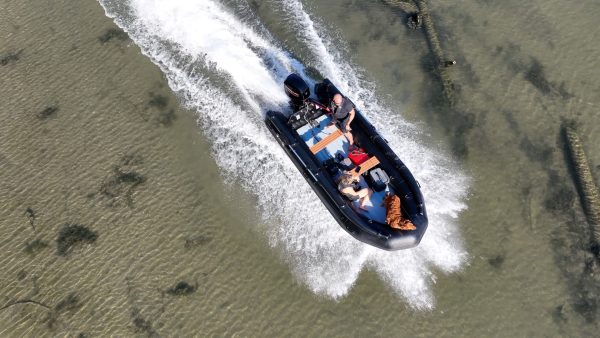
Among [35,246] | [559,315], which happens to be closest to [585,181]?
[559,315]

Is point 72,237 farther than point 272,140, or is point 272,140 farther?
point 272,140

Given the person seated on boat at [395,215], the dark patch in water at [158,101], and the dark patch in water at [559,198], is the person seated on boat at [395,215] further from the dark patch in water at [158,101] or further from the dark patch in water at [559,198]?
the dark patch in water at [158,101]

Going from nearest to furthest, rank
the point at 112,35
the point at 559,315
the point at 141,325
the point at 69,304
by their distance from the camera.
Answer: the point at 559,315 < the point at 141,325 < the point at 69,304 < the point at 112,35

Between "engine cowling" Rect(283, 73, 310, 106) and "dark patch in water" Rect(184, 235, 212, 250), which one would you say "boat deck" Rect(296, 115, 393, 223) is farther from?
"dark patch in water" Rect(184, 235, 212, 250)

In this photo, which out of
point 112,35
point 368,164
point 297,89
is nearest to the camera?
point 368,164

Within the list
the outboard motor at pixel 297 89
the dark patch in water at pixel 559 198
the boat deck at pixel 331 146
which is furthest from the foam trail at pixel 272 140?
the dark patch in water at pixel 559 198

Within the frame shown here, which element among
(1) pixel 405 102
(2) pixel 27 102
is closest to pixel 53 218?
(2) pixel 27 102

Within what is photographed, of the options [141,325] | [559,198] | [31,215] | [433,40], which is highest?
[433,40]

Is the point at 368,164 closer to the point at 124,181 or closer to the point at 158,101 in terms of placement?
the point at 124,181
